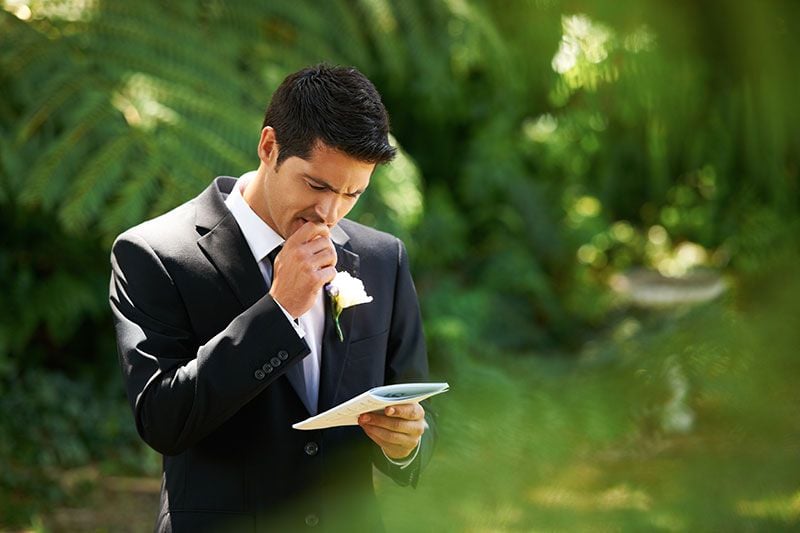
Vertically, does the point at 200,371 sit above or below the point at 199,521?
above

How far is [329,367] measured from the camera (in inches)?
59.6

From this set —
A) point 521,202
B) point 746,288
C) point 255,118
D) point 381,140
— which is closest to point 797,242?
point 746,288

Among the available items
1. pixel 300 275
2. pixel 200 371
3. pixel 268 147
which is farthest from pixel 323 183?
pixel 200 371

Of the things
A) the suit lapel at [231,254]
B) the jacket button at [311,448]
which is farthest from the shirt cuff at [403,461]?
the suit lapel at [231,254]

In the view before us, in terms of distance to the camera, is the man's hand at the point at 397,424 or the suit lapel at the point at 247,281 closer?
the man's hand at the point at 397,424

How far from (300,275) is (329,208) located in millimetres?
223

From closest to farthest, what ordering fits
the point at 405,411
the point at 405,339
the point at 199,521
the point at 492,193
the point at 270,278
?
the point at 405,411, the point at 199,521, the point at 270,278, the point at 405,339, the point at 492,193

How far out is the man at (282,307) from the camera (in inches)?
54.6

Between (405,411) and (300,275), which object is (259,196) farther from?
(405,411)

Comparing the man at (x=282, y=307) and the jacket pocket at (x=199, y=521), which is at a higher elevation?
the man at (x=282, y=307)

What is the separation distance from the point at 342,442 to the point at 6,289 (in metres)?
3.82

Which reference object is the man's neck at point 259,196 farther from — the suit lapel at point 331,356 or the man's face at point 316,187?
the suit lapel at point 331,356

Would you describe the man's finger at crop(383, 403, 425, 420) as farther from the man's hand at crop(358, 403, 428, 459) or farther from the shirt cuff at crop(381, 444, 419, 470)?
the shirt cuff at crop(381, 444, 419, 470)

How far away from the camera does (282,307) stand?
133 centimetres
